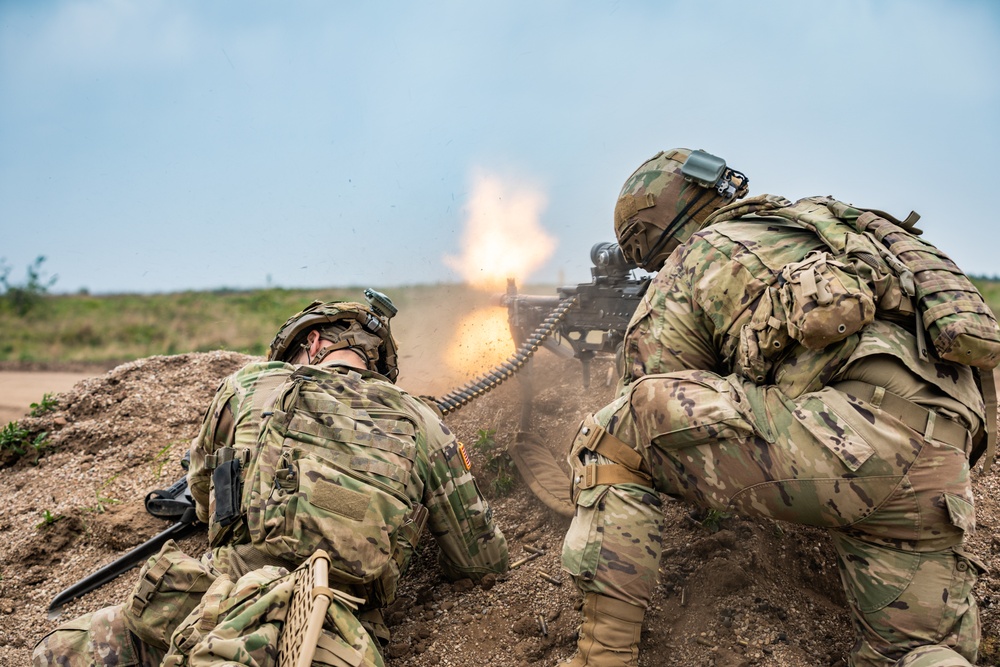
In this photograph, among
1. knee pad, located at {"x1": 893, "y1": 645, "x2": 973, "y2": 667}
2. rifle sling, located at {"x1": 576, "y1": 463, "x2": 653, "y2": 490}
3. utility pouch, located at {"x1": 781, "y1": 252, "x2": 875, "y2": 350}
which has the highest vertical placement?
utility pouch, located at {"x1": 781, "y1": 252, "x2": 875, "y2": 350}

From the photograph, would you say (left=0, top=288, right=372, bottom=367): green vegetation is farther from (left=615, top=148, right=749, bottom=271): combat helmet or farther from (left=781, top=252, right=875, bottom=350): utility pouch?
(left=781, top=252, right=875, bottom=350): utility pouch

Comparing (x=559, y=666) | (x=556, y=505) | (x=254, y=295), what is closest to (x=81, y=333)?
(x=254, y=295)

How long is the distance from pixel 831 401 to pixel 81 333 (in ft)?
72.7

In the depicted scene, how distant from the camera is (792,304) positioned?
2.78 meters

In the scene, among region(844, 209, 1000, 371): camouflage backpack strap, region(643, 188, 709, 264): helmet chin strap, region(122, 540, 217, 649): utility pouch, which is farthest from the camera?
region(643, 188, 709, 264): helmet chin strap

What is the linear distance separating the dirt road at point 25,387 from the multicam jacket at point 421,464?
8.10 m

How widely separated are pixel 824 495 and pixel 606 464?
816mm

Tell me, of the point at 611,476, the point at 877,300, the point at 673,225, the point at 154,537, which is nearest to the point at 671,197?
the point at 673,225

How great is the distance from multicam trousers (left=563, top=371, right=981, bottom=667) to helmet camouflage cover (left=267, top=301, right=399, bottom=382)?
156cm

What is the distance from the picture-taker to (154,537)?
465 cm

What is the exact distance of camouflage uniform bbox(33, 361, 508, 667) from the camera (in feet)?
10.2

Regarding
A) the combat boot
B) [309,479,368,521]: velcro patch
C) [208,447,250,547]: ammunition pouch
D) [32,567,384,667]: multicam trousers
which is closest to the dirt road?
[208,447,250,547]: ammunition pouch

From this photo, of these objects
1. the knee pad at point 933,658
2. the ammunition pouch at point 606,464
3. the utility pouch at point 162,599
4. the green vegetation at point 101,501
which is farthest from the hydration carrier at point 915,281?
the green vegetation at point 101,501

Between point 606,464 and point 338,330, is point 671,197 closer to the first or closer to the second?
point 606,464
